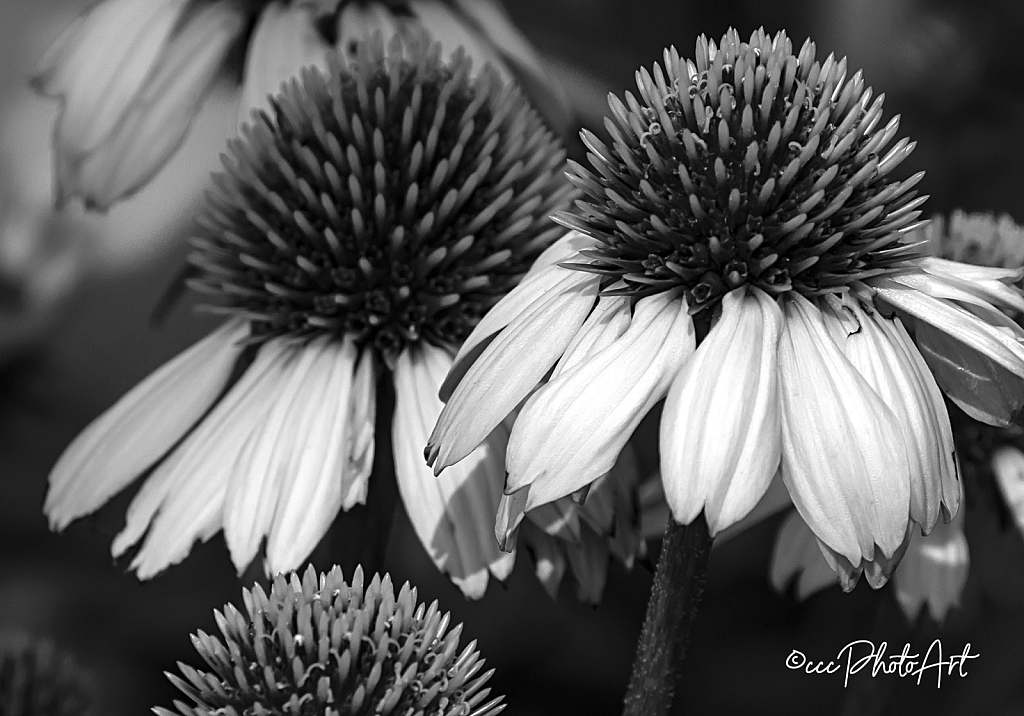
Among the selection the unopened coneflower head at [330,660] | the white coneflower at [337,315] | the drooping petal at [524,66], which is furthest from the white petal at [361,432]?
the drooping petal at [524,66]

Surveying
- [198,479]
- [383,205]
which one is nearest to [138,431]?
[198,479]

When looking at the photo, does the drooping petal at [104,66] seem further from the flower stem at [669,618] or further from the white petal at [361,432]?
the flower stem at [669,618]

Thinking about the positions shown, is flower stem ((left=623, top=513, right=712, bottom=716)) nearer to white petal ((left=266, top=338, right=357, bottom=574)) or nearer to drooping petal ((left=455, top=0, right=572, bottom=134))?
white petal ((left=266, top=338, right=357, bottom=574))

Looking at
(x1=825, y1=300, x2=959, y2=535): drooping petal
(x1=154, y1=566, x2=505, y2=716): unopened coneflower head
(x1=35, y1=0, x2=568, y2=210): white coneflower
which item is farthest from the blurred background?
(x1=154, y1=566, x2=505, y2=716): unopened coneflower head

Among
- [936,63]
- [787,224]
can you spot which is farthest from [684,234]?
[936,63]

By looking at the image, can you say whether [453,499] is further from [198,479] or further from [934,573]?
[934,573]
